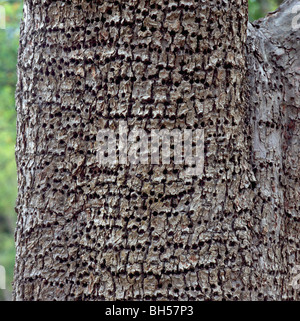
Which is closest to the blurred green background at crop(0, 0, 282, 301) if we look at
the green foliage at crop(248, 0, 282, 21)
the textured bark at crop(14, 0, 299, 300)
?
the green foliage at crop(248, 0, 282, 21)

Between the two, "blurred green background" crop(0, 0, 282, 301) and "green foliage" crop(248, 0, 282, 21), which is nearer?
"green foliage" crop(248, 0, 282, 21)

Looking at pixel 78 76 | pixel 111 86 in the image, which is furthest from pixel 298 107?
pixel 78 76

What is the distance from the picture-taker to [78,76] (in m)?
1.67

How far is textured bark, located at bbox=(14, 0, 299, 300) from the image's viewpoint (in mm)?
1594

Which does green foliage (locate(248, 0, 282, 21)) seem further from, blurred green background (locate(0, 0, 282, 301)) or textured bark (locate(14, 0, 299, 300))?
textured bark (locate(14, 0, 299, 300))

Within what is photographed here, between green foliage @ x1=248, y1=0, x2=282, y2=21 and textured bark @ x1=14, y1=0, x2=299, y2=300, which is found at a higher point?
green foliage @ x1=248, y1=0, x2=282, y2=21

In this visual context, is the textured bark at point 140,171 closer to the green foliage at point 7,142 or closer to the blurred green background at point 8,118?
the blurred green background at point 8,118

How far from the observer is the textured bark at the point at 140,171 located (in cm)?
159

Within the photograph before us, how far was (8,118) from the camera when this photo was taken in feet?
32.7

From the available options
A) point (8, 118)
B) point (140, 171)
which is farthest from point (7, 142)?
point (140, 171)

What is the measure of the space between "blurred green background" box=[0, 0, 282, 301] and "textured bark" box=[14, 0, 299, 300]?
12.5 ft

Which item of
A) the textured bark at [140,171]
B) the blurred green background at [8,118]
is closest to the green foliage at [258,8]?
the blurred green background at [8,118]

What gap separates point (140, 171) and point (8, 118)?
8.98 metres

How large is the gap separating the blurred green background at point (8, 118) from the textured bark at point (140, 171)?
3.80m
